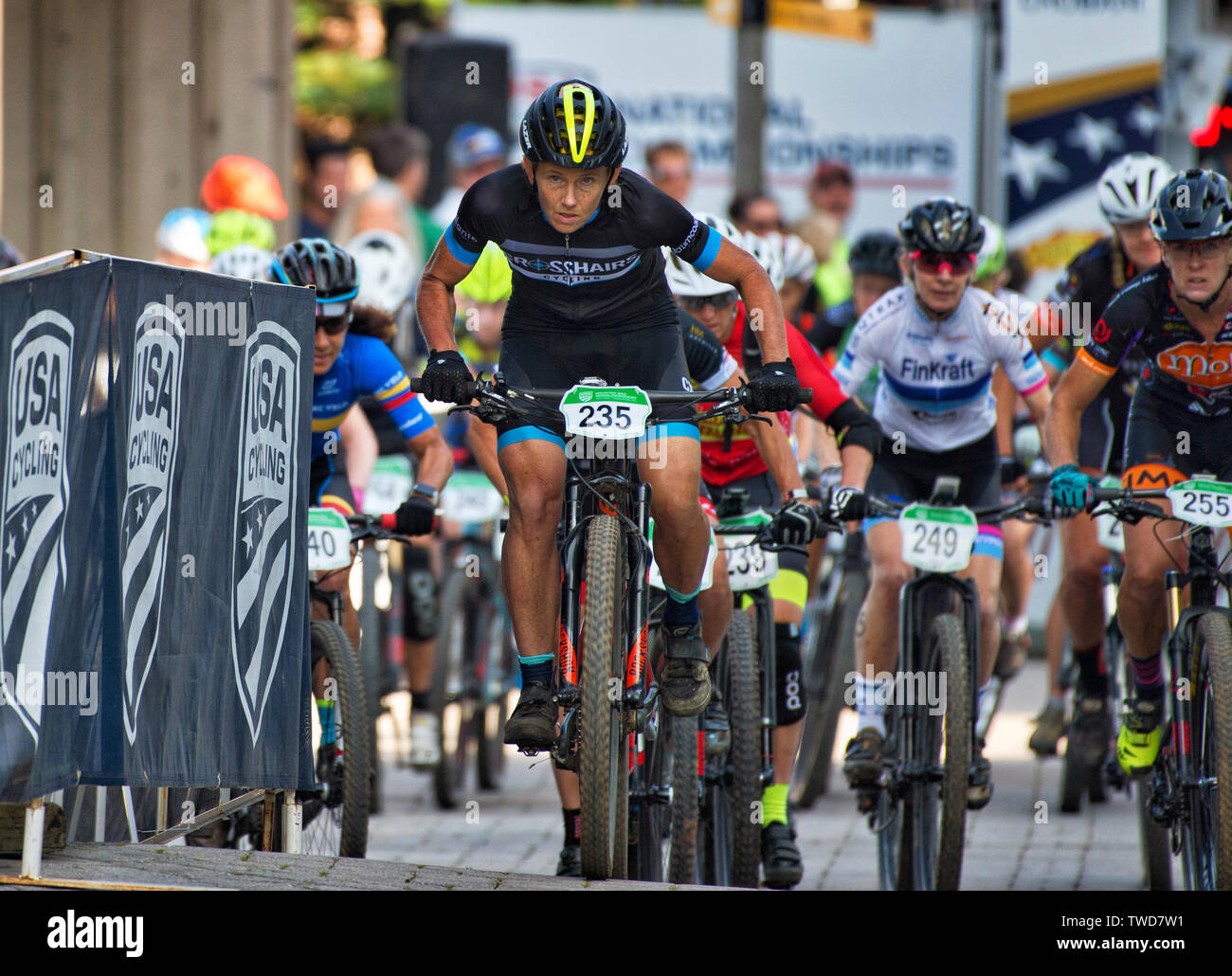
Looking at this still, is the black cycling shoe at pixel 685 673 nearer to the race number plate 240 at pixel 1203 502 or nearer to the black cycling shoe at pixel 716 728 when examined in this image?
the black cycling shoe at pixel 716 728

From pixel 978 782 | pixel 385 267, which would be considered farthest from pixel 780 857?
pixel 385 267

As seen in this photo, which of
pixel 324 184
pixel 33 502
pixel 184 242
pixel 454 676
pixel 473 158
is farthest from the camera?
pixel 324 184

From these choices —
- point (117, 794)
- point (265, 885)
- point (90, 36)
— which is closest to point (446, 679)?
point (117, 794)

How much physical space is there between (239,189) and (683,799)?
552cm

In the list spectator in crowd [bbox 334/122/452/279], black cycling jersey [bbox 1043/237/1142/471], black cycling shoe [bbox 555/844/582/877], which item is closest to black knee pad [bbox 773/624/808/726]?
black cycling shoe [bbox 555/844/582/877]

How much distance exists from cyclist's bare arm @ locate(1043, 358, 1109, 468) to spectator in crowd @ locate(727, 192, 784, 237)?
16.6ft

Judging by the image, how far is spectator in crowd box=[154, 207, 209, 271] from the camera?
396 inches

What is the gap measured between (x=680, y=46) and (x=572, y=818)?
1274 centimetres

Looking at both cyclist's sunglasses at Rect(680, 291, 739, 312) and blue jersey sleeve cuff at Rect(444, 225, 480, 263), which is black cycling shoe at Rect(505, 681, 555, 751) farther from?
cyclist's sunglasses at Rect(680, 291, 739, 312)

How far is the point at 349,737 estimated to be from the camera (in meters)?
6.86

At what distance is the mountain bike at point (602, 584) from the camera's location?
545 cm

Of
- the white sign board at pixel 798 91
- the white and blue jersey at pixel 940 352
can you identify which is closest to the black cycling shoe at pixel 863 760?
the white and blue jersey at pixel 940 352

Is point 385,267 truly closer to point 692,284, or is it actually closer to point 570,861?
point 692,284
